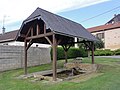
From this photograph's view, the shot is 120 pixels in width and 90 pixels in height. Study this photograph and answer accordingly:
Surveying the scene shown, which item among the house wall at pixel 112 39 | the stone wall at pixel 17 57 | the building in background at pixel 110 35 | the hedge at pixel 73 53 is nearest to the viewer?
the stone wall at pixel 17 57

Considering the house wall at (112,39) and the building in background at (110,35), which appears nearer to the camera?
the house wall at (112,39)

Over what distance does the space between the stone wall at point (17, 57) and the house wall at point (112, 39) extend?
21969 mm

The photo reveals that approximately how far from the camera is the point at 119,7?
79.3 ft

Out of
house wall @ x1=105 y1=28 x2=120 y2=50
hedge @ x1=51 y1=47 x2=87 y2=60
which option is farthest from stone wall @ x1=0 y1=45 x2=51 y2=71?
house wall @ x1=105 y1=28 x2=120 y2=50

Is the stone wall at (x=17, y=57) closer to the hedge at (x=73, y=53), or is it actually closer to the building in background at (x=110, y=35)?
the hedge at (x=73, y=53)

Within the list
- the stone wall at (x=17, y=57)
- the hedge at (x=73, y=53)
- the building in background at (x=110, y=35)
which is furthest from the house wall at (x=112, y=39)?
the stone wall at (x=17, y=57)

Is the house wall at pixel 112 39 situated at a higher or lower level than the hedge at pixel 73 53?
higher

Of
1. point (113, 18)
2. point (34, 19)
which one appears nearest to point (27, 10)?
point (34, 19)

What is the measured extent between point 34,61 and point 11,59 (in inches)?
110

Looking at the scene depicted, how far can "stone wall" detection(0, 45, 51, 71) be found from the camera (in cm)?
1455

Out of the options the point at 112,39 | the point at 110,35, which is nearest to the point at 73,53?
the point at 112,39

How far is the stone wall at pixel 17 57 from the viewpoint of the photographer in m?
14.5

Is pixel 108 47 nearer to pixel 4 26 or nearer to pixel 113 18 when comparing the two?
pixel 113 18

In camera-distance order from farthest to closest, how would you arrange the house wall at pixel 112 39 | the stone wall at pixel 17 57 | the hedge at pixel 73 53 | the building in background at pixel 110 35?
the building in background at pixel 110 35 < the house wall at pixel 112 39 < the hedge at pixel 73 53 < the stone wall at pixel 17 57
